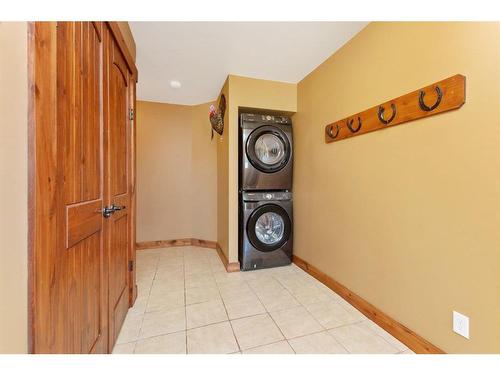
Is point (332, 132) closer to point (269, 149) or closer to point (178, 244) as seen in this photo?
point (269, 149)

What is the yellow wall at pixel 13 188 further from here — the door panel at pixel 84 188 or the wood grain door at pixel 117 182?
the wood grain door at pixel 117 182

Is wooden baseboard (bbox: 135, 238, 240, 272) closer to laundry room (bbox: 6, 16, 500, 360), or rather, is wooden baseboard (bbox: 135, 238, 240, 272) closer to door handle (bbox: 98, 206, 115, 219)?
laundry room (bbox: 6, 16, 500, 360)

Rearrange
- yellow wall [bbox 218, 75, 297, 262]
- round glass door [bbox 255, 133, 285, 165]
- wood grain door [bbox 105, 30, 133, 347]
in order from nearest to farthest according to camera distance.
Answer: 1. wood grain door [bbox 105, 30, 133, 347]
2. yellow wall [bbox 218, 75, 297, 262]
3. round glass door [bbox 255, 133, 285, 165]

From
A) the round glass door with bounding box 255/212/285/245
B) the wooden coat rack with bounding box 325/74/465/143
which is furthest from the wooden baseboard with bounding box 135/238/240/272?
the wooden coat rack with bounding box 325/74/465/143

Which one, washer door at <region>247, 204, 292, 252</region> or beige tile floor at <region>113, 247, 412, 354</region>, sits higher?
washer door at <region>247, 204, 292, 252</region>

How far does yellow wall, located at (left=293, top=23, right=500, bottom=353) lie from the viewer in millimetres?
1067

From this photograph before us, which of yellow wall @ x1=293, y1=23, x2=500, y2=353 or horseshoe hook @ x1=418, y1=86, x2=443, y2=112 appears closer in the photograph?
yellow wall @ x1=293, y1=23, x2=500, y2=353

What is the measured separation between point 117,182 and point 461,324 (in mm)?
2187

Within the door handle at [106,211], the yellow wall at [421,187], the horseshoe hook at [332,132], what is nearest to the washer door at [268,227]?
the yellow wall at [421,187]

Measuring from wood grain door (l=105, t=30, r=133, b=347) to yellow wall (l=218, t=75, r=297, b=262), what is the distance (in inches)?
44.0

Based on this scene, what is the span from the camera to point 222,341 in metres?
1.44

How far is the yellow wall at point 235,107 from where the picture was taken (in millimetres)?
2564

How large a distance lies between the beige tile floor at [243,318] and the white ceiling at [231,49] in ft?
7.59
